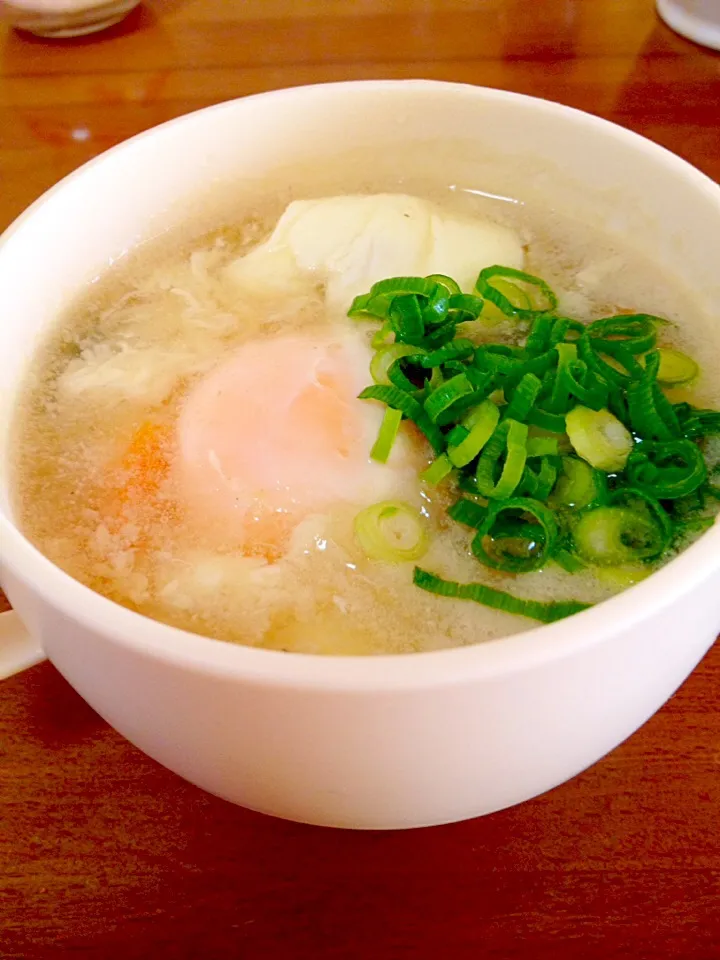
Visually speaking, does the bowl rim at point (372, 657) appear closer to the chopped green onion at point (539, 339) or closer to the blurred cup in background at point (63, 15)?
the chopped green onion at point (539, 339)

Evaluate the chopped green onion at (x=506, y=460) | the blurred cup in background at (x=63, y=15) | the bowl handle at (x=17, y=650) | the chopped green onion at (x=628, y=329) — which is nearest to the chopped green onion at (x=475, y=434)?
the chopped green onion at (x=506, y=460)

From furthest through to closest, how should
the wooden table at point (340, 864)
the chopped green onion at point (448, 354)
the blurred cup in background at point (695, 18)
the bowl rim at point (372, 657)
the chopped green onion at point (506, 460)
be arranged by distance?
1. the blurred cup in background at point (695, 18)
2. the chopped green onion at point (448, 354)
3. the chopped green onion at point (506, 460)
4. the wooden table at point (340, 864)
5. the bowl rim at point (372, 657)

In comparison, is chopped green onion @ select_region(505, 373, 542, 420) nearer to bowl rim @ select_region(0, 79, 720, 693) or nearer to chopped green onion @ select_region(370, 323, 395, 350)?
chopped green onion @ select_region(370, 323, 395, 350)

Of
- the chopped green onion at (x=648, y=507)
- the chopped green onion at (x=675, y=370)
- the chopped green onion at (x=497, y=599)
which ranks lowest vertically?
the chopped green onion at (x=497, y=599)

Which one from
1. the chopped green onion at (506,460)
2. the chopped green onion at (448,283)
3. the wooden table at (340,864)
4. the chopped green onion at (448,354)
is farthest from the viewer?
the chopped green onion at (448,283)

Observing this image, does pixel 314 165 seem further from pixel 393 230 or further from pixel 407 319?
pixel 407 319

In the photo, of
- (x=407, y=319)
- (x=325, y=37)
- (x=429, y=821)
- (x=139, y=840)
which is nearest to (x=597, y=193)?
(x=407, y=319)

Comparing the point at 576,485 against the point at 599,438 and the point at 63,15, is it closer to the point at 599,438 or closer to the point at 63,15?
the point at 599,438
